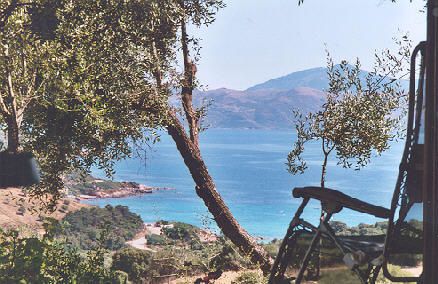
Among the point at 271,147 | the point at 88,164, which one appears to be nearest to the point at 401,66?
the point at 88,164

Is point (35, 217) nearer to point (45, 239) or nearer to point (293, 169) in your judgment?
point (45, 239)

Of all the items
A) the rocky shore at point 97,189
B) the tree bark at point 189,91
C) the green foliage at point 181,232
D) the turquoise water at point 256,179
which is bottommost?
the turquoise water at point 256,179

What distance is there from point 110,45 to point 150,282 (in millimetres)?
3143

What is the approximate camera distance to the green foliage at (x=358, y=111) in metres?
7.08

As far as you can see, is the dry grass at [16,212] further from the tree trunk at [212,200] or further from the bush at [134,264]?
the tree trunk at [212,200]

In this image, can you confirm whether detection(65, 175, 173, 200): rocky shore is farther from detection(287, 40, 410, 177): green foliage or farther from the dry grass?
detection(287, 40, 410, 177): green foliage

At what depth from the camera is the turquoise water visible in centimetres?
4541

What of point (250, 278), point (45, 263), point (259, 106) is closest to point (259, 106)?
point (259, 106)

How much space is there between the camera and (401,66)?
23.4 feet

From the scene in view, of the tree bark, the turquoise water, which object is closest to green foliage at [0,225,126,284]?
the tree bark

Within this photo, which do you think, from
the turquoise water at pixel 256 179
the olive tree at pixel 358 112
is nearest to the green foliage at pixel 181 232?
the olive tree at pixel 358 112

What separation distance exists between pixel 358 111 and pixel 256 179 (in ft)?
216

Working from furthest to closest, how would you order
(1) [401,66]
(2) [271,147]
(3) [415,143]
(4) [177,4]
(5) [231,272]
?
1. (2) [271,147]
2. (5) [231,272]
3. (1) [401,66]
4. (4) [177,4]
5. (3) [415,143]

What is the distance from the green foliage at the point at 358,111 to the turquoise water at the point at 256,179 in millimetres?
26546
